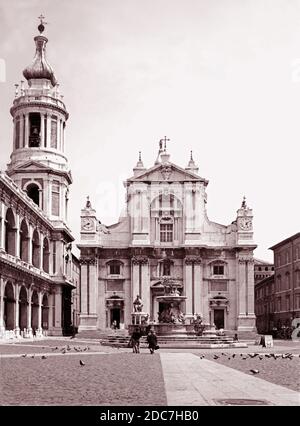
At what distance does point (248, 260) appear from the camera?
75.3m

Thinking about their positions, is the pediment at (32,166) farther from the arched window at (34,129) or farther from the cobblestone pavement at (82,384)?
the cobblestone pavement at (82,384)

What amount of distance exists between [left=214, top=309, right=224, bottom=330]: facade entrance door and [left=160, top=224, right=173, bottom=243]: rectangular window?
8.63m

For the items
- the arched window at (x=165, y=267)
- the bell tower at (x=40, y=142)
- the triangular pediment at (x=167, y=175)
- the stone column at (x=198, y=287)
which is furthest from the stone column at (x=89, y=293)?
the stone column at (x=198, y=287)

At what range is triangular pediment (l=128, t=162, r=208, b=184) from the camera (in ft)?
250

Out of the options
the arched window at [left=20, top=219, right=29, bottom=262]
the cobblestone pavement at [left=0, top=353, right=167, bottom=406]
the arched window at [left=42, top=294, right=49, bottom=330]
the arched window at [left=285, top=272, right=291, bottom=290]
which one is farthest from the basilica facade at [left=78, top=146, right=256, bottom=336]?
the cobblestone pavement at [left=0, top=353, right=167, bottom=406]

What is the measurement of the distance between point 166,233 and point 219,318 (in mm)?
10137

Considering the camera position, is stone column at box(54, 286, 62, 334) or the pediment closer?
stone column at box(54, 286, 62, 334)

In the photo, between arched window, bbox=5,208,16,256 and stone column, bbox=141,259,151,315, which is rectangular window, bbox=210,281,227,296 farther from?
arched window, bbox=5,208,16,256

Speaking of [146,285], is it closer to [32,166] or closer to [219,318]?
[219,318]

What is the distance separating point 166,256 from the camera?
75.6 m
